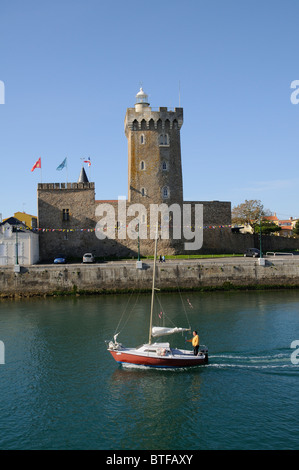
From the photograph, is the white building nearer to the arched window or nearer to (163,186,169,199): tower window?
(163,186,169,199): tower window

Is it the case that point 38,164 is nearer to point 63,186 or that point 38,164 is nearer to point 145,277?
point 63,186

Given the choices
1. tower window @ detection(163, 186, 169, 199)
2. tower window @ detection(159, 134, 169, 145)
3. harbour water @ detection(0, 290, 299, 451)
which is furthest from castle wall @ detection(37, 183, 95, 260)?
harbour water @ detection(0, 290, 299, 451)

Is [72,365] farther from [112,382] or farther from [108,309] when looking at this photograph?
[108,309]

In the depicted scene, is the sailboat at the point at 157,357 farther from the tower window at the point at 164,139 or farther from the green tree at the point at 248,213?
the green tree at the point at 248,213

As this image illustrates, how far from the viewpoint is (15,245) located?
47812 mm

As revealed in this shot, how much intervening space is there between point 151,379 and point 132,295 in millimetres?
22461

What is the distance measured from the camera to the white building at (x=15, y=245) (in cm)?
4759

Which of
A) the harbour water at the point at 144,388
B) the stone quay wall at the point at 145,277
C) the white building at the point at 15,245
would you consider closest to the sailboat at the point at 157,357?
the harbour water at the point at 144,388

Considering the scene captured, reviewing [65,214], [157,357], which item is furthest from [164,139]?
[157,357]

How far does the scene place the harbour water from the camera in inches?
613

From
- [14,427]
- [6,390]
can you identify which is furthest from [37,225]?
[14,427]

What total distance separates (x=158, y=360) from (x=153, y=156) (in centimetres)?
3555

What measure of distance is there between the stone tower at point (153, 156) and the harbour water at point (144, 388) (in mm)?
23283

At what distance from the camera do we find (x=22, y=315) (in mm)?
34812
